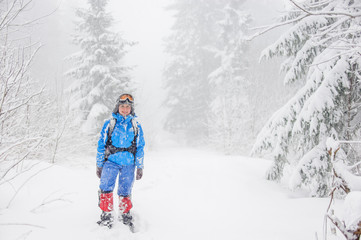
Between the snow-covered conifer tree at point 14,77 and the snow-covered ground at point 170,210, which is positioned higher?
the snow-covered conifer tree at point 14,77

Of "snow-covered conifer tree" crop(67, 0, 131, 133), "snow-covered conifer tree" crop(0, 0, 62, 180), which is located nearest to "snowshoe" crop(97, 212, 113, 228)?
"snow-covered conifer tree" crop(0, 0, 62, 180)

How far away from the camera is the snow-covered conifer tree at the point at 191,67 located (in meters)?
23.4

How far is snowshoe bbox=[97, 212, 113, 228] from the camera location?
3.20 m

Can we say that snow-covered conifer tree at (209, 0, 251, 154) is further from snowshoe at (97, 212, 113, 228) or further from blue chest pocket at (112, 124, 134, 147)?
snowshoe at (97, 212, 113, 228)

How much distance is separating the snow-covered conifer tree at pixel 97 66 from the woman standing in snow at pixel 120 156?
32.4 feet

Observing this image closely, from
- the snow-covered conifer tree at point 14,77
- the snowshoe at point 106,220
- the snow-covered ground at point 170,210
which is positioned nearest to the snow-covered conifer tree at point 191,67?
the snow-covered ground at point 170,210

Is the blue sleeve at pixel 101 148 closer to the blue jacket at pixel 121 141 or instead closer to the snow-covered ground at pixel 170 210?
the blue jacket at pixel 121 141

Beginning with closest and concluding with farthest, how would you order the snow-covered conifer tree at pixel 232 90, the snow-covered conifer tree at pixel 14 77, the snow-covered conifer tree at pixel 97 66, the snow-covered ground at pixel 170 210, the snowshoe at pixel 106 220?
the snow-covered conifer tree at pixel 14 77
the snow-covered ground at pixel 170 210
the snowshoe at pixel 106 220
the snow-covered conifer tree at pixel 97 66
the snow-covered conifer tree at pixel 232 90

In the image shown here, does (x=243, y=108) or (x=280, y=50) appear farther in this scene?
(x=243, y=108)

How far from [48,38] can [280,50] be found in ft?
115

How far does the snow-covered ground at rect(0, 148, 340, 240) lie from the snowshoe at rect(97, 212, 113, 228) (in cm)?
8

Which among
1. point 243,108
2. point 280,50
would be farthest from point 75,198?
point 243,108

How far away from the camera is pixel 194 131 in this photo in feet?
78.1

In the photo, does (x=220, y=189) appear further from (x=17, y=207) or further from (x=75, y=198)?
(x=17, y=207)
